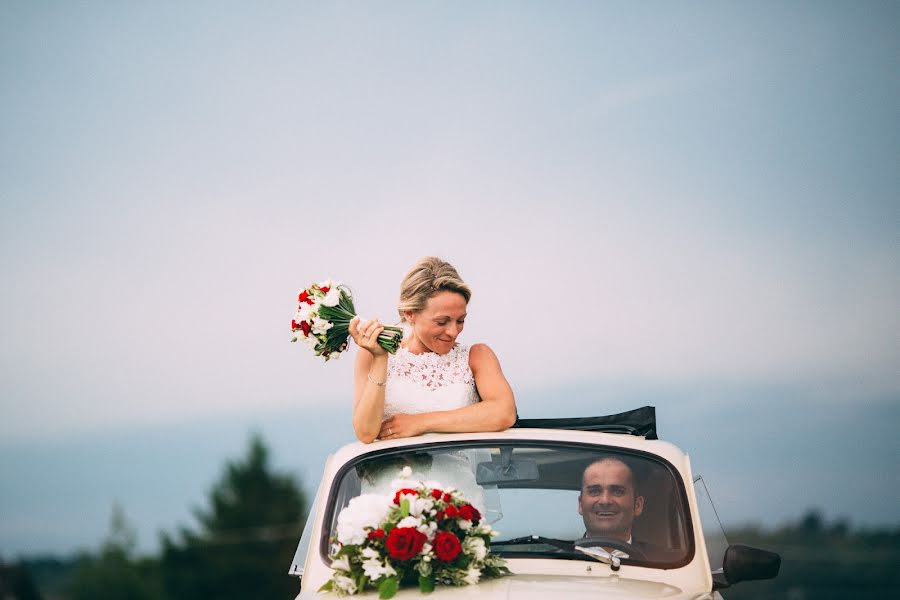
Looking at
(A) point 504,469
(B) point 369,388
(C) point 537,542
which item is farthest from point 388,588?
(B) point 369,388

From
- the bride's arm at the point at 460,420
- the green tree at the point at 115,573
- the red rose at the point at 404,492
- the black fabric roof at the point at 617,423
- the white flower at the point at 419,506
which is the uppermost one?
the bride's arm at the point at 460,420

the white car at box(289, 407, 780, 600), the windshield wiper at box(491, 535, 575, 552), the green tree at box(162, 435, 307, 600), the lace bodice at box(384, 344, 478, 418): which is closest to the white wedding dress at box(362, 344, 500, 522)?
the lace bodice at box(384, 344, 478, 418)

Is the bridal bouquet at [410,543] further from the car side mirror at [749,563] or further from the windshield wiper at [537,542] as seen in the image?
the car side mirror at [749,563]

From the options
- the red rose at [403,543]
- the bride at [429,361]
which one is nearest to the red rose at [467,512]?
the red rose at [403,543]

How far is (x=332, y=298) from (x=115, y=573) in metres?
83.9

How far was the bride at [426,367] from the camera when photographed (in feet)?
18.2

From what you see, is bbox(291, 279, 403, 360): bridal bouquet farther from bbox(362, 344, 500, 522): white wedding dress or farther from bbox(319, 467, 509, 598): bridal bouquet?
bbox(319, 467, 509, 598): bridal bouquet

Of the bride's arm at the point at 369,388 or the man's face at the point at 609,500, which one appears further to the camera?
the bride's arm at the point at 369,388

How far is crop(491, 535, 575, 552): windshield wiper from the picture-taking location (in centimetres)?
494

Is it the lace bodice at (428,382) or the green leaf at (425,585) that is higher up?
the lace bodice at (428,382)

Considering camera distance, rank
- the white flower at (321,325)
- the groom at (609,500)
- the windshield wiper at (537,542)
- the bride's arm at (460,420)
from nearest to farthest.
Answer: the windshield wiper at (537,542) → the groom at (609,500) → the bride's arm at (460,420) → the white flower at (321,325)

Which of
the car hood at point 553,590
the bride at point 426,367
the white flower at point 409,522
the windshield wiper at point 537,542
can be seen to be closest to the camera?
the car hood at point 553,590

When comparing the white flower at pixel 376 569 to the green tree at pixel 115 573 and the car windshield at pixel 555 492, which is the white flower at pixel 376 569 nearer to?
the car windshield at pixel 555 492

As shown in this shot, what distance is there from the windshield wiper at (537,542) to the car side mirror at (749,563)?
2.30 feet
